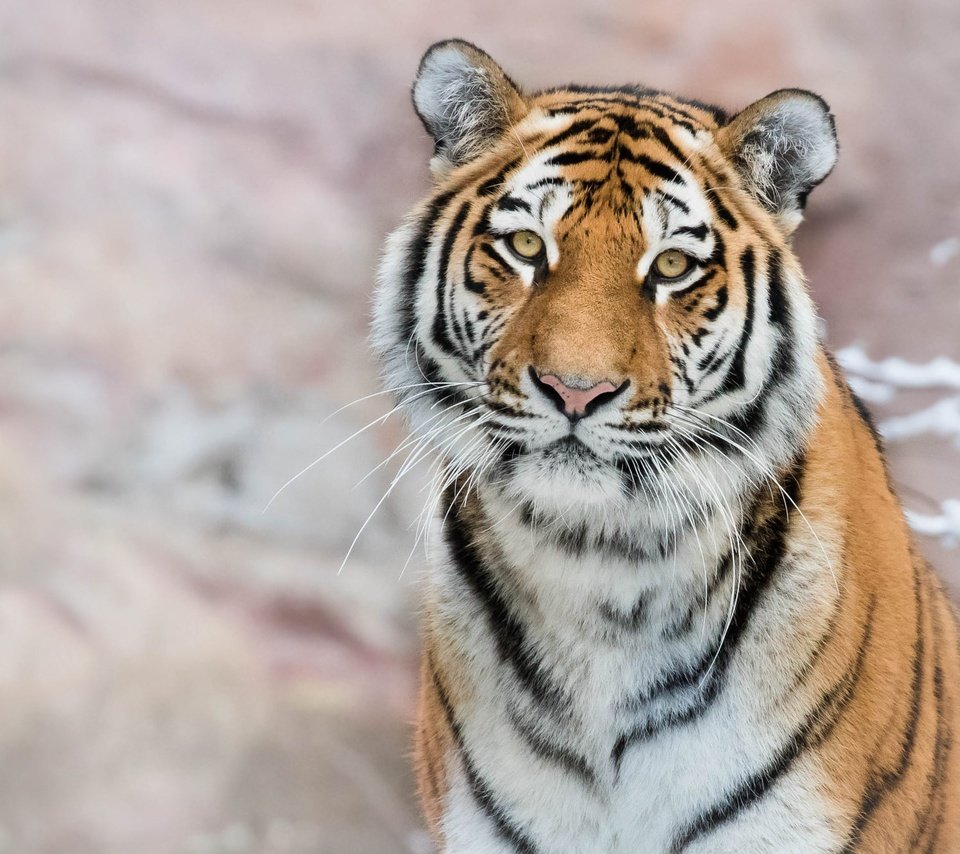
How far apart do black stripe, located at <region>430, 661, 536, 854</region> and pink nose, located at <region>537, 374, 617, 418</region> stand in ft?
1.36

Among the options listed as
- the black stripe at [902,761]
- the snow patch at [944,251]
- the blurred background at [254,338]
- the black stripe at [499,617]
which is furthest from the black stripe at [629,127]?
the snow patch at [944,251]

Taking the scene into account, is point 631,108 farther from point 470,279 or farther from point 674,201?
point 470,279

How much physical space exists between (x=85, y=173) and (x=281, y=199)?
334 millimetres

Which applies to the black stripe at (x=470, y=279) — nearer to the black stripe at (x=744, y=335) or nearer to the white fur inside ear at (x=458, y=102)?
the white fur inside ear at (x=458, y=102)

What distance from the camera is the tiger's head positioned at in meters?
1.07

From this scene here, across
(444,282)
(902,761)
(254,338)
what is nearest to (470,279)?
(444,282)

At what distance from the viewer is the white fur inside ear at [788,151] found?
1156 millimetres

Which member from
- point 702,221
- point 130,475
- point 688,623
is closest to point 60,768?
point 130,475

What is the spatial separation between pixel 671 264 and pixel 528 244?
0.46ft

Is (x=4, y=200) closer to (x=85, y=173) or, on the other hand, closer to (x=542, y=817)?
(x=85, y=173)

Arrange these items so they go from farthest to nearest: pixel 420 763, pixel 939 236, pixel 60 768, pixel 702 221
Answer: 1. pixel 939 236
2. pixel 60 768
3. pixel 420 763
4. pixel 702 221

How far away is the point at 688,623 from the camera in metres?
1.18

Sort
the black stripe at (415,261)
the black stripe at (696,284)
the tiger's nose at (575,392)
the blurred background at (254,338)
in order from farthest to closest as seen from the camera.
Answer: the blurred background at (254,338), the black stripe at (415,261), the black stripe at (696,284), the tiger's nose at (575,392)

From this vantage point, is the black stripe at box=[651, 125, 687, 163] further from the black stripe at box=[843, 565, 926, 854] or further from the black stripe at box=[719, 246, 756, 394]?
the black stripe at box=[843, 565, 926, 854]
